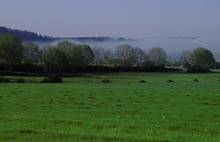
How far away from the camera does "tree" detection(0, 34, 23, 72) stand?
5094 inches

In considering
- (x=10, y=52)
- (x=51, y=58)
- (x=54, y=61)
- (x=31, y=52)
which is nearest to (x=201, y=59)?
(x=54, y=61)

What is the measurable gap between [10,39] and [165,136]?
128 meters

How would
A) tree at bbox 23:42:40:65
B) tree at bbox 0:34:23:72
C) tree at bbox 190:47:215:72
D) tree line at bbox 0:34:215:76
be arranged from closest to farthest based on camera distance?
1. tree at bbox 0:34:23:72
2. tree line at bbox 0:34:215:76
3. tree at bbox 23:42:40:65
4. tree at bbox 190:47:215:72

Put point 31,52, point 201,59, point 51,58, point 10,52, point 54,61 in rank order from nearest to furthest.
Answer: point 10,52, point 54,61, point 51,58, point 31,52, point 201,59

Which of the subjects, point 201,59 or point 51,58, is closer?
point 51,58

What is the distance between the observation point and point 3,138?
13.1m

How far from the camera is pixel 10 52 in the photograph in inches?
5148

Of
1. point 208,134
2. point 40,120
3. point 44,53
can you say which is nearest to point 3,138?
point 40,120

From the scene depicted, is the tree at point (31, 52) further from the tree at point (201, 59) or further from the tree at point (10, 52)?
the tree at point (201, 59)

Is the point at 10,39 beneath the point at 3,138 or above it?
above

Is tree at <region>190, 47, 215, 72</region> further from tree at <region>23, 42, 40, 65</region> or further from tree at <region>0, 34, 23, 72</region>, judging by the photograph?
tree at <region>0, 34, 23, 72</region>

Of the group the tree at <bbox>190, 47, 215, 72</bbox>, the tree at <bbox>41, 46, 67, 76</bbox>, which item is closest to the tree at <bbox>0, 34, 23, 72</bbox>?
the tree at <bbox>41, 46, 67, 76</bbox>

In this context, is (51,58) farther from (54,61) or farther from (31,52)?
(31,52)

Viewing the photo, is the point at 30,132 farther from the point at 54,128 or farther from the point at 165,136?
the point at 165,136
